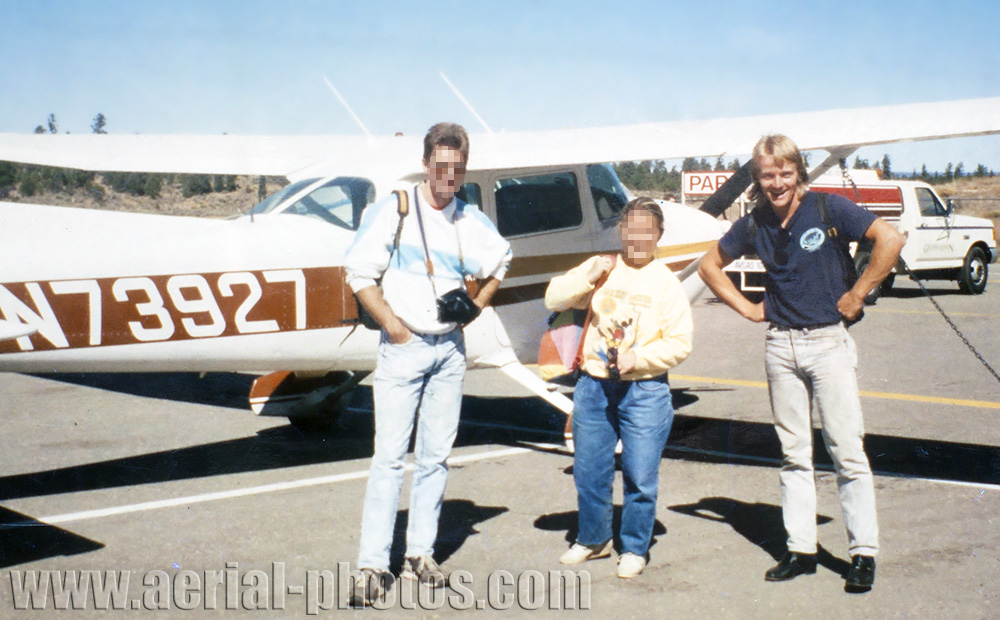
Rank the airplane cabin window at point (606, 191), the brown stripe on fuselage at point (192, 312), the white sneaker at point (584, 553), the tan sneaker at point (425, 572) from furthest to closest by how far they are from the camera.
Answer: the airplane cabin window at point (606, 191)
the brown stripe on fuselage at point (192, 312)
the white sneaker at point (584, 553)
the tan sneaker at point (425, 572)

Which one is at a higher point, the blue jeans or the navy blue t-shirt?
the navy blue t-shirt

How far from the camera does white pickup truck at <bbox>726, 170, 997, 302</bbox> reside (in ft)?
55.3

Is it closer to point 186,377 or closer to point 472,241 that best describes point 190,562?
point 472,241

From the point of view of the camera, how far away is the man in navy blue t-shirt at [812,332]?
361 centimetres

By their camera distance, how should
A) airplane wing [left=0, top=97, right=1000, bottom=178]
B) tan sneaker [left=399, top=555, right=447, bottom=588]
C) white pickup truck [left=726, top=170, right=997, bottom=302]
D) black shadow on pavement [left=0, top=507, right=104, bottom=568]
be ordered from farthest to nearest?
white pickup truck [left=726, top=170, right=997, bottom=302]
airplane wing [left=0, top=97, right=1000, bottom=178]
black shadow on pavement [left=0, top=507, right=104, bottom=568]
tan sneaker [left=399, top=555, right=447, bottom=588]

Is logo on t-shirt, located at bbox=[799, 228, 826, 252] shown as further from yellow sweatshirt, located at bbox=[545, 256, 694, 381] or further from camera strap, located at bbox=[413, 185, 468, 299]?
camera strap, located at bbox=[413, 185, 468, 299]

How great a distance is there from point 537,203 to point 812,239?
2.60 meters

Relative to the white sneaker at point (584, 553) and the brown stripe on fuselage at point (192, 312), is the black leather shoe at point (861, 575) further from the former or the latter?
the brown stripe on fuselage at point (192, 312)

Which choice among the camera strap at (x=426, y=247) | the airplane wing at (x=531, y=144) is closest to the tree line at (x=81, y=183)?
the airplane wing at (x=531, y=144)

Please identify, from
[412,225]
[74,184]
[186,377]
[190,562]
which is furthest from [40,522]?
[74,184]

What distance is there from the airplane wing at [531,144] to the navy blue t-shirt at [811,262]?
64.3 inches

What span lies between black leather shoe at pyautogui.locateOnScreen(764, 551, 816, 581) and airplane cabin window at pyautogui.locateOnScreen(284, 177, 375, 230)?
3.10 metres

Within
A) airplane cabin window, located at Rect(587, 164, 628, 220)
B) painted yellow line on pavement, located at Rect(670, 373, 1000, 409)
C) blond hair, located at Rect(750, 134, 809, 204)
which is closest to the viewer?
blond hair, located at Rect(750, 134, 809, 204)

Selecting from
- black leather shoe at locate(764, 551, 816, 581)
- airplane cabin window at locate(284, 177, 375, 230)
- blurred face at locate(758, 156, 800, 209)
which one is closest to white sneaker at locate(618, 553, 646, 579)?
black leather shoe at locate(764, 551, 816, 581)
